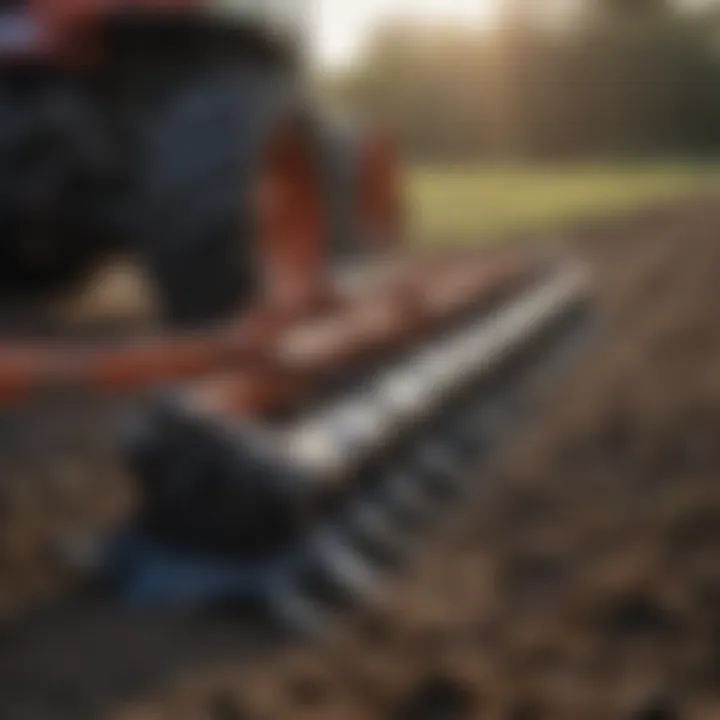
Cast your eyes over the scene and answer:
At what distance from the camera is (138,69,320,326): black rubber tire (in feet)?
10.3

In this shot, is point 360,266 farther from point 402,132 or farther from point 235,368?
point 402,132

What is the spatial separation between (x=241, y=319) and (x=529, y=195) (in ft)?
36.9

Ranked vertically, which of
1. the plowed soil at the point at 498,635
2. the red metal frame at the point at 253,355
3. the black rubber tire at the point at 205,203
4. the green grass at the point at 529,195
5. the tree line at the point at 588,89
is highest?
the tree line at the point at 588,89

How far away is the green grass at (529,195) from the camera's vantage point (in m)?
11.3

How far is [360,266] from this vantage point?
16.2 feet

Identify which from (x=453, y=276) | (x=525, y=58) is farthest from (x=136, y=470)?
(x=525, y=58)

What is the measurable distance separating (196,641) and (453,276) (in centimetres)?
306

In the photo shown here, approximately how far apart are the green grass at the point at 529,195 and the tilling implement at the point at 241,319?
606 centimetres

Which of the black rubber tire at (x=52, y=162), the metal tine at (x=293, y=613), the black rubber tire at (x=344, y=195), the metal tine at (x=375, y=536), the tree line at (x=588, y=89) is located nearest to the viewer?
the metal tine at (x=293, y=613)

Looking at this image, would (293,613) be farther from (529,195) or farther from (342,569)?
(529,195)

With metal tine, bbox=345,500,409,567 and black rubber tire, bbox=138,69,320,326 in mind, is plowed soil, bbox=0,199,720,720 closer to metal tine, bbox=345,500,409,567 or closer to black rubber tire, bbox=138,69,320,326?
metal tine, bbox=345,500,409,567

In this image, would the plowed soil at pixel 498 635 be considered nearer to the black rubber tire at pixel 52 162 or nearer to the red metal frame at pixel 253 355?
the red metal frame at pixel 253 355

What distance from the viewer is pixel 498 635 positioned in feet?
5.85

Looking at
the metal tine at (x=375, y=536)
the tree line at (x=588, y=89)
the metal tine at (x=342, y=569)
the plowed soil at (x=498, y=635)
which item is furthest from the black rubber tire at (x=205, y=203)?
the tree line at (x=588, y=89)
